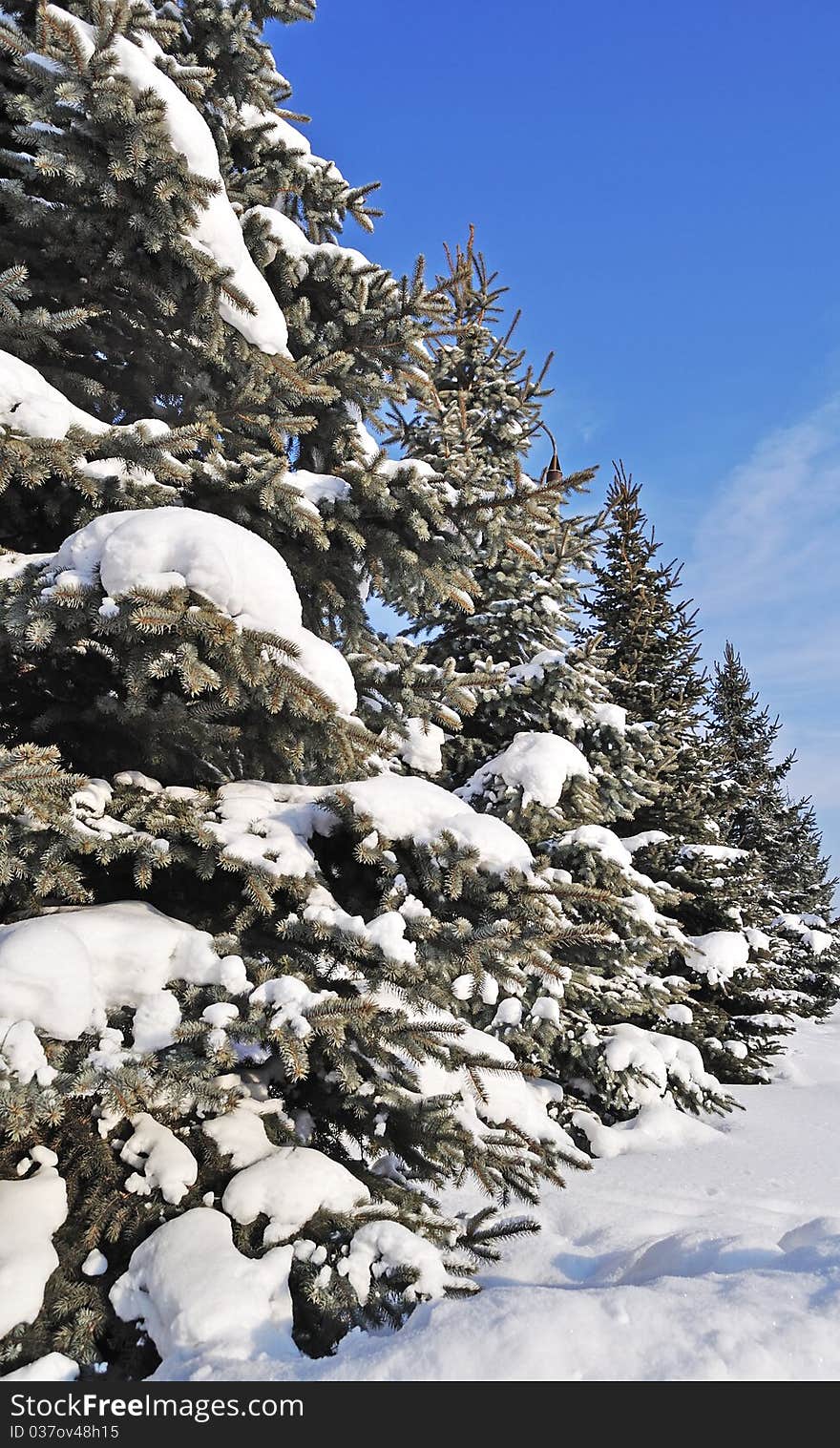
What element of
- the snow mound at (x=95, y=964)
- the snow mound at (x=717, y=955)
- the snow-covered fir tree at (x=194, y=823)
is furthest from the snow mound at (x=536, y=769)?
the snow mound at (x=95, y=964)

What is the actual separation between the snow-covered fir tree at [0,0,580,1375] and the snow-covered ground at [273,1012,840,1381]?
0.27 m

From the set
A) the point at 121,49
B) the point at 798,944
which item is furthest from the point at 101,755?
the point at 798,944

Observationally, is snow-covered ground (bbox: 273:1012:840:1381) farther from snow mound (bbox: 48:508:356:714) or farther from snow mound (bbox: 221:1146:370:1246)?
snow mound (bbox: 48:508:356:714)

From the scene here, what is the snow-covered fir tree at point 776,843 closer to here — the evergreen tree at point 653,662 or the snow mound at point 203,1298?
the evergreen tree at point 653,662

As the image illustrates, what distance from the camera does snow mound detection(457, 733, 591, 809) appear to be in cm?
616

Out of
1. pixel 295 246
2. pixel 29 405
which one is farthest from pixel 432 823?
pixel 295 246

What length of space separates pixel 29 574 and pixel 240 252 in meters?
2.20

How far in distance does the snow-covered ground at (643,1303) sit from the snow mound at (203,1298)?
165mm

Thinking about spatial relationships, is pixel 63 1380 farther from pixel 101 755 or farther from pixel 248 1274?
pixel 101 755

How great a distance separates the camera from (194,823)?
2.92 meters

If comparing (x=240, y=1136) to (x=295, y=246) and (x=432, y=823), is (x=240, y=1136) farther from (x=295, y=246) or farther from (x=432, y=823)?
(x=295, y=246)

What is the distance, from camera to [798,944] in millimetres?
15641

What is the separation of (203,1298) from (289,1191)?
41 centimetres
